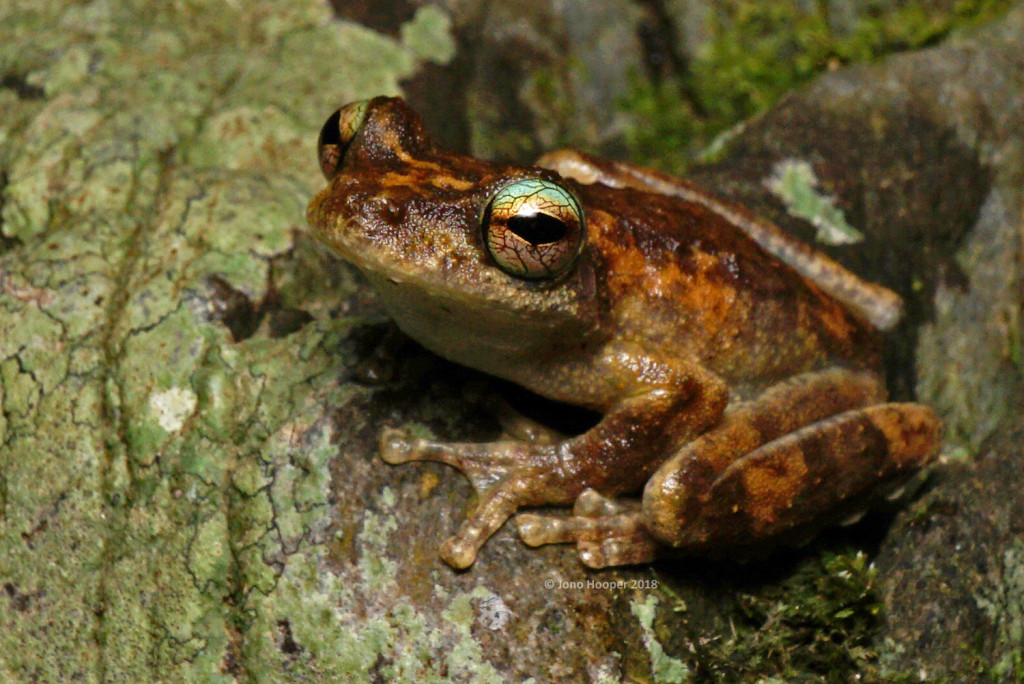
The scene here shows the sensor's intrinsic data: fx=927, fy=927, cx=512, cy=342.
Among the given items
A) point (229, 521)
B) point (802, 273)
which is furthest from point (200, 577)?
point (802, 273)

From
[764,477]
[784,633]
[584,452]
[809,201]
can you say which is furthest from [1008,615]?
[809,201]

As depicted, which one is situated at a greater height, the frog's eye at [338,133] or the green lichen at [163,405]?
the frog's eye at [338,133]

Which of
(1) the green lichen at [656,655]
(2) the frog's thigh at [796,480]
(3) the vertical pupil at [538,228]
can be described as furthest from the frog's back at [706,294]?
(1) the green lichen at [656,655]

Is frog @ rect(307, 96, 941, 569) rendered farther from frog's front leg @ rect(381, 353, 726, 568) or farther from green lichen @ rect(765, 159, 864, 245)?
green lichen @ rect(765, 159, 864, 245)

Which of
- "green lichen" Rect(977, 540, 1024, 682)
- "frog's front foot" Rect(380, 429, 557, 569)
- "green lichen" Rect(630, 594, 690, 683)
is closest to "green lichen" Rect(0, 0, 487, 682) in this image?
"frog's front foot" Rect(380, 429, 557, 569)

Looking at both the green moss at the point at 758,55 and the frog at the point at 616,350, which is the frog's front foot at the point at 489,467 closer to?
the frog at the point at 616,350

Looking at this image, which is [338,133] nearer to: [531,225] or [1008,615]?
[531,225]
